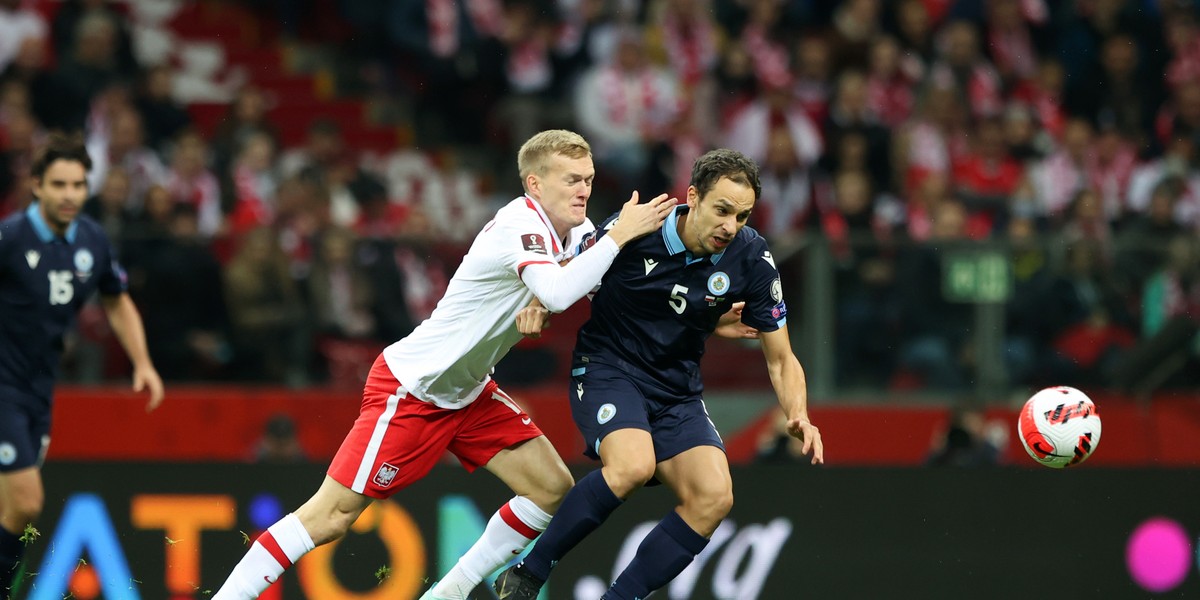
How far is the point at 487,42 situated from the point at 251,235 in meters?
3.75

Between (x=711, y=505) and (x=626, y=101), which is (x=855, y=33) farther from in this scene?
(x=711, y=505)

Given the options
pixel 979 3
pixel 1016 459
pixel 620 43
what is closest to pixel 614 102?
pixel 620 43

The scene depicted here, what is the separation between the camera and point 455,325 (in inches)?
260

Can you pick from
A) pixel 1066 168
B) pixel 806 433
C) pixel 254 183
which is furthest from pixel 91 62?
pixel 806 433

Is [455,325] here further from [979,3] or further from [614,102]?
[979,3]

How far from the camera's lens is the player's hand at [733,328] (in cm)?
679

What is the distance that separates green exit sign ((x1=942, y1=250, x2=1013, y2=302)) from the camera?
10.1 m

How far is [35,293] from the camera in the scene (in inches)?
308

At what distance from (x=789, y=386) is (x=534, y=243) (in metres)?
1.16

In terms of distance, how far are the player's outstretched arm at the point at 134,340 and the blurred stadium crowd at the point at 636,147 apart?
2.12m

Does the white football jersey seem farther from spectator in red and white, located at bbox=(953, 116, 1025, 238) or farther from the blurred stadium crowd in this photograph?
spectator in red and white, located at bbox=(953, 116, 1025, 238)

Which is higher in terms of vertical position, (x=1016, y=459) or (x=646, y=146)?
(x=646, y=146)

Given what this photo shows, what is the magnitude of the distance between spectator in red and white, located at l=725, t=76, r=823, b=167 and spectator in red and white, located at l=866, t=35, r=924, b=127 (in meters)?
0.69

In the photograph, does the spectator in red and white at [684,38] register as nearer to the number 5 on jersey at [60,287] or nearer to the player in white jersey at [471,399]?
the number 5 on jersey at [60,287]
